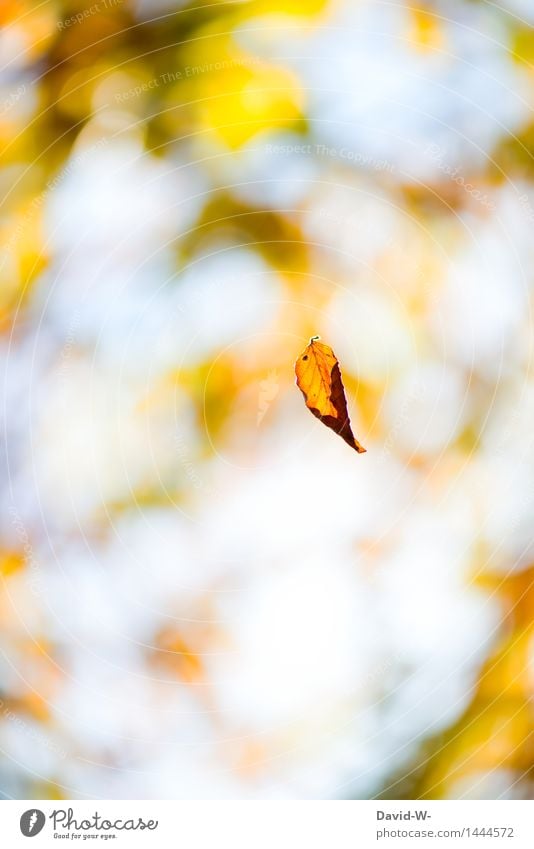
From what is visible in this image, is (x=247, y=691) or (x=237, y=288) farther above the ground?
(x=237, y=288)

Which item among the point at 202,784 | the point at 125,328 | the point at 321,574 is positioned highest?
the point at 125,328

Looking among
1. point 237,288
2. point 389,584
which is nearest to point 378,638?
point 389,584

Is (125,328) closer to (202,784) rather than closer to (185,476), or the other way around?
(185,476)

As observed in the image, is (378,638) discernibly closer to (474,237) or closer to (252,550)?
(252,550)
